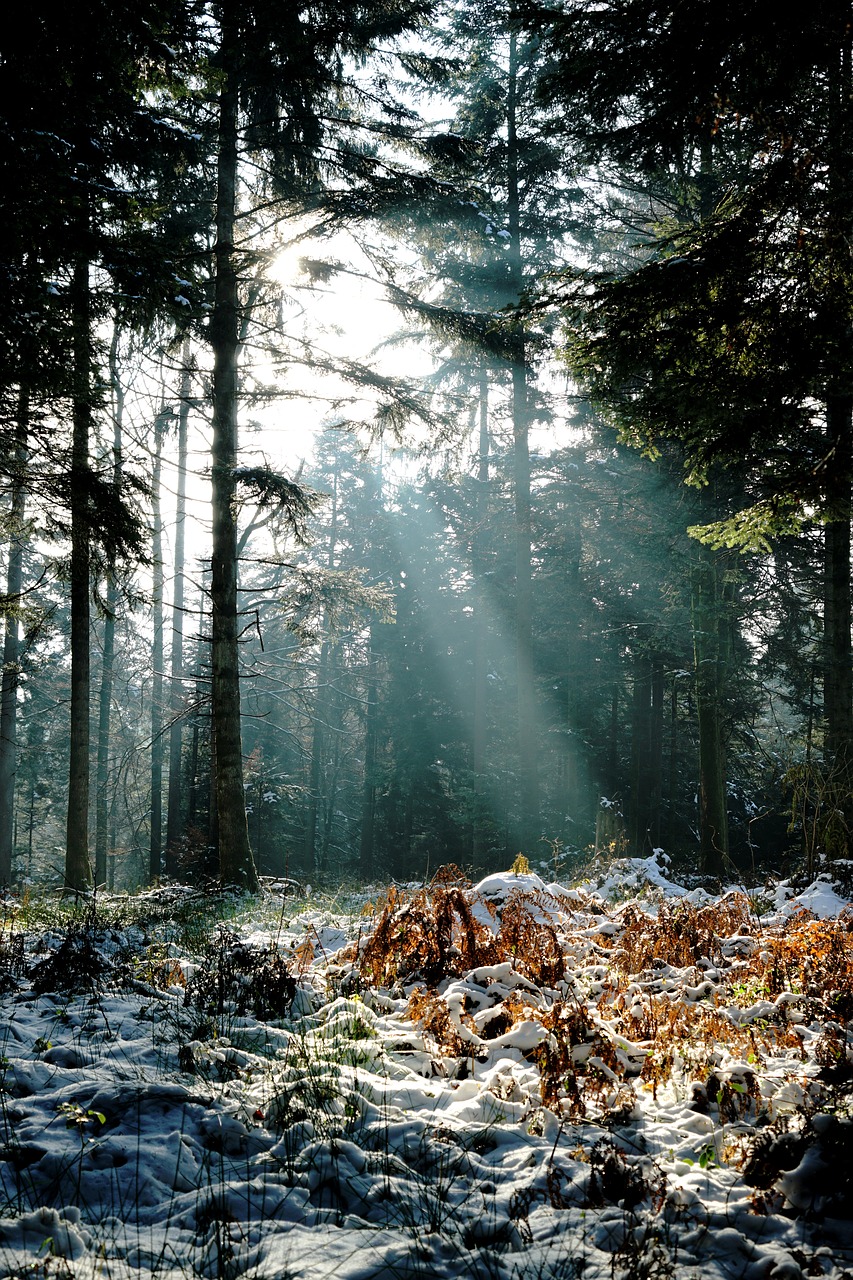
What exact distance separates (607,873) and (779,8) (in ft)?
35.8

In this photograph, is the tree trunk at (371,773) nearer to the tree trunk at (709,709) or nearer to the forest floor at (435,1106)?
the tree trunk at (709,709)

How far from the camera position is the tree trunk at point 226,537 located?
1102 centimetres

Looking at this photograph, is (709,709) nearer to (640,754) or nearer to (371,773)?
(640,754)

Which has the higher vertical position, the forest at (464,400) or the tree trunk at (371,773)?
the forest at (464,400)

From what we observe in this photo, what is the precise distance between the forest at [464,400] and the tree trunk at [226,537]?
0.06 m

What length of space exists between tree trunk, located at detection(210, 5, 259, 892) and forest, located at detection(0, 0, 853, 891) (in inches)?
2.4

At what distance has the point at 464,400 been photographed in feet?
42.2

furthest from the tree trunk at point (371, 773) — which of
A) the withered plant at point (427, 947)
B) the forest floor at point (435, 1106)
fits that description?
the forest floor at point (435, 1106)

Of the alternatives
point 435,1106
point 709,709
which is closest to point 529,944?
point 435,1106

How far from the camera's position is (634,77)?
199 inches

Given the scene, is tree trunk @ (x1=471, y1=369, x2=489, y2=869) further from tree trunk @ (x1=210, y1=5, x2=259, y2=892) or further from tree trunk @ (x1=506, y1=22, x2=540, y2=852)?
tree trunk @ (x1=210, y1=5, x2=259, y2=892)

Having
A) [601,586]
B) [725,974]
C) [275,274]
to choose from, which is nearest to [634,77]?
[725,974]

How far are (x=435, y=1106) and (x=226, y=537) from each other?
30.8 ft

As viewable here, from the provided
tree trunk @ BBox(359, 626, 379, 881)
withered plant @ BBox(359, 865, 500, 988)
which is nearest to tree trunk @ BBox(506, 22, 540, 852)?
tree trunk @ BBox(359, 626, 379, 881)
